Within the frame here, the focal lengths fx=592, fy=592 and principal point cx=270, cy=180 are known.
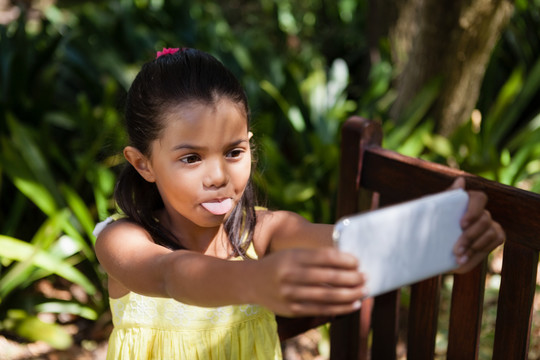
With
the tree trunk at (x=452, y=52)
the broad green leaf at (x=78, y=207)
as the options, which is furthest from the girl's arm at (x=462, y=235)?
the tree trunk at (x=452, y=52)

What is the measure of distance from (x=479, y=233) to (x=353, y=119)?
56 centimetres

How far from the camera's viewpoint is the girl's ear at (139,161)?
1.05 meters

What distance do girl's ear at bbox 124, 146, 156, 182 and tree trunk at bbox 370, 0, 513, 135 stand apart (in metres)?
1.80

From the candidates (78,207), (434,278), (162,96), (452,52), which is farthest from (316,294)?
(452,52)

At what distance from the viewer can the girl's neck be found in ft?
3.70

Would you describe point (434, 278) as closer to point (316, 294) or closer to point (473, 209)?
point (473, 209)

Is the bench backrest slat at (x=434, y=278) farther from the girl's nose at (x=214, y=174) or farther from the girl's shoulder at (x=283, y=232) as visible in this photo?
the girl's nose at (x=214, y=174)

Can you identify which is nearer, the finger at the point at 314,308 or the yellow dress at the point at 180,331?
the finger at the point at 314,308

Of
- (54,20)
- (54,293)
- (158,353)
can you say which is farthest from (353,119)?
(54,20)

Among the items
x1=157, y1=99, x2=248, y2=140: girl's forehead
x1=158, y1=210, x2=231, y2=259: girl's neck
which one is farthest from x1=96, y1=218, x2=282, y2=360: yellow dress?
x1=157, y1=99, x2=248, y2=140: girl's forehead

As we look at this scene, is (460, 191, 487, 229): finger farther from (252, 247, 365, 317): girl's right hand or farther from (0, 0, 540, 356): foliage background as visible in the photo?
(0, 0, 540, 356): foliage background

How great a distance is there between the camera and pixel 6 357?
2.26 m

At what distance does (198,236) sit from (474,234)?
0.53m

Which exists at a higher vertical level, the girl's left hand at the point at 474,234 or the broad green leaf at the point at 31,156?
the broad green leaf at the point at 31,156
